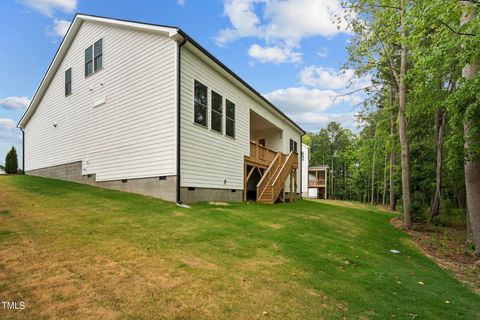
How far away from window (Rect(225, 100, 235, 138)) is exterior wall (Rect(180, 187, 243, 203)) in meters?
2.74

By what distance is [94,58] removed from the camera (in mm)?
14000

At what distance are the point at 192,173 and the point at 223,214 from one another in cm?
232

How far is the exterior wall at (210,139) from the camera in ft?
34.9

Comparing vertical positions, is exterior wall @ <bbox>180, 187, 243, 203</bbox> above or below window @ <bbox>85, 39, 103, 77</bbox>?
below

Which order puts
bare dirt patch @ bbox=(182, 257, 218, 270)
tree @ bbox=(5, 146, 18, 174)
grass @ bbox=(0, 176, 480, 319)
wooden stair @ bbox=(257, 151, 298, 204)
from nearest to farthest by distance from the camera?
grass @ bbox=(0, 176, 480, 319)
bare dirt patch @ bbox=(182, 257, 218, 270)
wooden stair @ bbox=(257, 151, 298, 204)
tree @ bbox=(5, 146, 18, 174)

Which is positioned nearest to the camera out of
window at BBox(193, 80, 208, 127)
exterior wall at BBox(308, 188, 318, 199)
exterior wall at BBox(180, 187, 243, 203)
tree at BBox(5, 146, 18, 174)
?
exterior wall at BBox(180, 187, 243, 203)

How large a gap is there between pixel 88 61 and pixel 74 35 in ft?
7.34

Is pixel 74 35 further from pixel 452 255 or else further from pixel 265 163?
pixel 452 255

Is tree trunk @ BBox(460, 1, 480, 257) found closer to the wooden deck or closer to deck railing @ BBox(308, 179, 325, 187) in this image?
the wooden deck

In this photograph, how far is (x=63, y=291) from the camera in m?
3.57

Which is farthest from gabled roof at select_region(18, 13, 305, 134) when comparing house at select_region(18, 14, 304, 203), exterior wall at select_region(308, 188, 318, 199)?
exterior wall at select_region(308, 188, 318, 199)

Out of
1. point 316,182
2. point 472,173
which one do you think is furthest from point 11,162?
point 316,182

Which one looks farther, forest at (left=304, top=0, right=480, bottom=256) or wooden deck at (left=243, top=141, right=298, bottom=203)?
wooden deck at (left=243, top=141, right=298, bottom=203)

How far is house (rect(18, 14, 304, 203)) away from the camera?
34.5ft
